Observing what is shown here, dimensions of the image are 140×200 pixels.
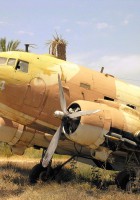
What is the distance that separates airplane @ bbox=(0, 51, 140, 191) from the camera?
1215 centimetres

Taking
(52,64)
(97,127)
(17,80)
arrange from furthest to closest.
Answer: (52,64) → (17,80) → (97,127)

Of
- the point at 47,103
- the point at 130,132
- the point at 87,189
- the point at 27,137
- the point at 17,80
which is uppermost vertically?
the point at 17,80

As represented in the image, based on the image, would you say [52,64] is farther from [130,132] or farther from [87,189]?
[87,189]

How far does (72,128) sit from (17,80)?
→ 8.88ft

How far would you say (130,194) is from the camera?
1250 cm

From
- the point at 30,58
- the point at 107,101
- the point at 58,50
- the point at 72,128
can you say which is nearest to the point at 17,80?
the point at 30,58

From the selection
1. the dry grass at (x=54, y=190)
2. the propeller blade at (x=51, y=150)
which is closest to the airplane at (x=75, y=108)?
the propeller blade at (x=51, y=150)

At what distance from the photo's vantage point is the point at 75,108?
12.6 m

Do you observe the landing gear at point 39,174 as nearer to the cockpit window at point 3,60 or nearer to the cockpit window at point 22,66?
the cockpit window at point 22,66

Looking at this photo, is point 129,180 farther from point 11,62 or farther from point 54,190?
point 11,62

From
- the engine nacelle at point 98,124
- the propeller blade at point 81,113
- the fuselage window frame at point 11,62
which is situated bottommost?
the engine nacelle at point 98,124

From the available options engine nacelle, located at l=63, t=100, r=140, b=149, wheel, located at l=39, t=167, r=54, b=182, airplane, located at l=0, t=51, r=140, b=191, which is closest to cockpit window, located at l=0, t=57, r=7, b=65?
airplane, located at l=0, t=51, r=140, b=191

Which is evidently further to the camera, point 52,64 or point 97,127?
point 52,64

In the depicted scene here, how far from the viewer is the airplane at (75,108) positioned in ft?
39.9
